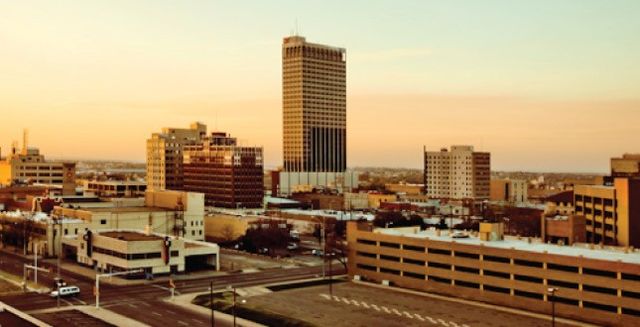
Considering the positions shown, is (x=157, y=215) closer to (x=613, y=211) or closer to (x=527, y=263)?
(x=527, y=263)

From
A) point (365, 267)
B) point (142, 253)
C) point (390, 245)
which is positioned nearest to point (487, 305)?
point (390, 245)

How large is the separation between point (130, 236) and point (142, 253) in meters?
12.4

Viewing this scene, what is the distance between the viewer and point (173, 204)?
17612 cm

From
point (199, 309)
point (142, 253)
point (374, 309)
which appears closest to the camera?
point (374, 309)

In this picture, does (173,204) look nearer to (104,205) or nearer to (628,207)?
(104,205)

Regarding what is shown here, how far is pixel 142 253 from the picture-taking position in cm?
11919

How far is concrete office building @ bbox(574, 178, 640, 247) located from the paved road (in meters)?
55.6

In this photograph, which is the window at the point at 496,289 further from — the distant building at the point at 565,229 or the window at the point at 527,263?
the distant building at the point at 565,229

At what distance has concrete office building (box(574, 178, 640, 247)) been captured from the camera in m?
137

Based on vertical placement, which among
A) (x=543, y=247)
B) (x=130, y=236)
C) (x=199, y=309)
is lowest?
(x=199, y=309)

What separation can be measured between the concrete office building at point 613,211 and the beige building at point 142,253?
241 ft

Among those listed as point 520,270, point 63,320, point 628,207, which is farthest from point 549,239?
point 63,320

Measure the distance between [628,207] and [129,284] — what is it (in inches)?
3535

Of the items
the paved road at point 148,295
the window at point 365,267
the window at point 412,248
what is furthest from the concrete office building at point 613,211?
the paved road at point 148,295
